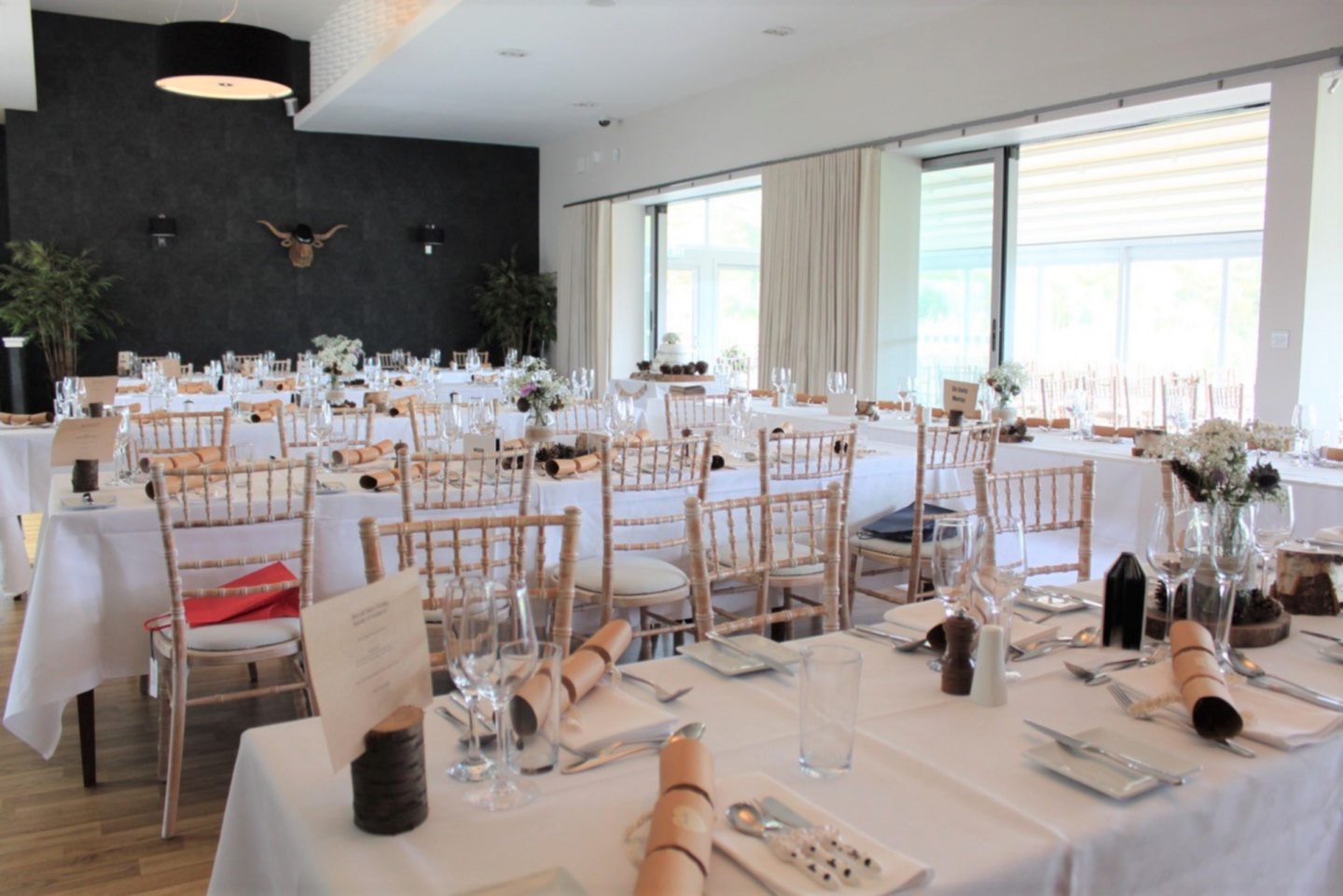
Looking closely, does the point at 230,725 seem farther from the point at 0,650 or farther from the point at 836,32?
the point at 836,32

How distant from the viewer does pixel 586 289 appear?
13172mm

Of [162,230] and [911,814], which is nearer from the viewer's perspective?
[911,814]

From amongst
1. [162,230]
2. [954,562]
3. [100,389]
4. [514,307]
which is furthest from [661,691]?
[514,307]

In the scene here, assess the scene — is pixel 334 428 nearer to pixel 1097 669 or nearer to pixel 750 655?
pixel 750 655

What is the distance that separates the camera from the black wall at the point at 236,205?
1196 cm

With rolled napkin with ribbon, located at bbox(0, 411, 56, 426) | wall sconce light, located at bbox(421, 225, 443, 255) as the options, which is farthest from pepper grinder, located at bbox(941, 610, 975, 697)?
wall sconce light, located at bbox(421, 225, 443, 255)

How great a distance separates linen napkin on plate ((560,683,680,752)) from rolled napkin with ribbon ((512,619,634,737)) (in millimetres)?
26

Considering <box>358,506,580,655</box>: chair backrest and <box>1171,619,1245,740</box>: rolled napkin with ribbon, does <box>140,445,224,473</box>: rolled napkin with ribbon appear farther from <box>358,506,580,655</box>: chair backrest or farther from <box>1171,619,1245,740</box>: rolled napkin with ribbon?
<box>1171,619,1245,740</box>: rolled napkin with ribbon

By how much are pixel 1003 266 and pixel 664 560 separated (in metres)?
5.07

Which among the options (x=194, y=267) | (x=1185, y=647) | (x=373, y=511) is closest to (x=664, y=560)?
(x=373, y=511)

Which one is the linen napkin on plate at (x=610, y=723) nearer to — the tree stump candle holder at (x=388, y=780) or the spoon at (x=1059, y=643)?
the tree stump candle holder at (x=388, y=780)

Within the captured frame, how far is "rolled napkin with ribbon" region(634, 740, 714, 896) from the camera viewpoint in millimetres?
1106

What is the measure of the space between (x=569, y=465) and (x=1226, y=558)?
2.55 metres

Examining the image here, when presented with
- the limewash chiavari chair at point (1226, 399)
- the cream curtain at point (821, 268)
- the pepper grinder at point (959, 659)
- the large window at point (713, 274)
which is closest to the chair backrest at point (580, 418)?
the cream curtain at point (821, 268)
